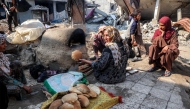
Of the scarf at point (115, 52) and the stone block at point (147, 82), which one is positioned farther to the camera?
the stone block at point (147, 82)

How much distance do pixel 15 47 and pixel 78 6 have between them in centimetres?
335

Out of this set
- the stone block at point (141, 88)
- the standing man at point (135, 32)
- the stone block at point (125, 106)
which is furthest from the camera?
the standing man at point (135, 32)

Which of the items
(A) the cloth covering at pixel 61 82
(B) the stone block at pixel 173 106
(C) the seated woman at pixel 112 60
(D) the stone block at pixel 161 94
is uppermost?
(C) the seated woman at pixel 112 60

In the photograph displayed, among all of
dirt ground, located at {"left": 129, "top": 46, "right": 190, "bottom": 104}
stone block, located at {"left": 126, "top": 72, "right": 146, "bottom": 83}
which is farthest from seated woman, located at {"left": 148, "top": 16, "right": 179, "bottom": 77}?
stone block, located at {"left": 126, "top": 72, "right": 146, "bottom": 83}

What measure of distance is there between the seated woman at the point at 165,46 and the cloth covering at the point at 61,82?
216 centimetres

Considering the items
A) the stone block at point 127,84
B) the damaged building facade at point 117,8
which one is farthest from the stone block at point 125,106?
the damaged building facade at point 117,8

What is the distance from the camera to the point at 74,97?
2416 mm

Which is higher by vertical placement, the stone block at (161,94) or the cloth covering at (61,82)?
the cloth covering at (61,82)

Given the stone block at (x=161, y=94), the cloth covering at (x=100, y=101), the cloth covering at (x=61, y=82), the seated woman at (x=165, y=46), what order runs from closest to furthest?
the cloth covering at (x=100, y=101) < the cloth covering at (x=61, y=82) < the stone block at (x=161, y=94) < the seated woman at (x=165, y=46)

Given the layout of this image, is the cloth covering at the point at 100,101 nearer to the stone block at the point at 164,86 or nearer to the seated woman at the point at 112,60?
the seated woman at the point at 112,60

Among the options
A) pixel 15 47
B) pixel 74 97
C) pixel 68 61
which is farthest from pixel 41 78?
pixel 15 47

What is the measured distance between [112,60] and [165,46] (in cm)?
166

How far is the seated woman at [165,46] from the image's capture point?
4.10 meters

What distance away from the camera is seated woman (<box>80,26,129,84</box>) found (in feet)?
10.7
